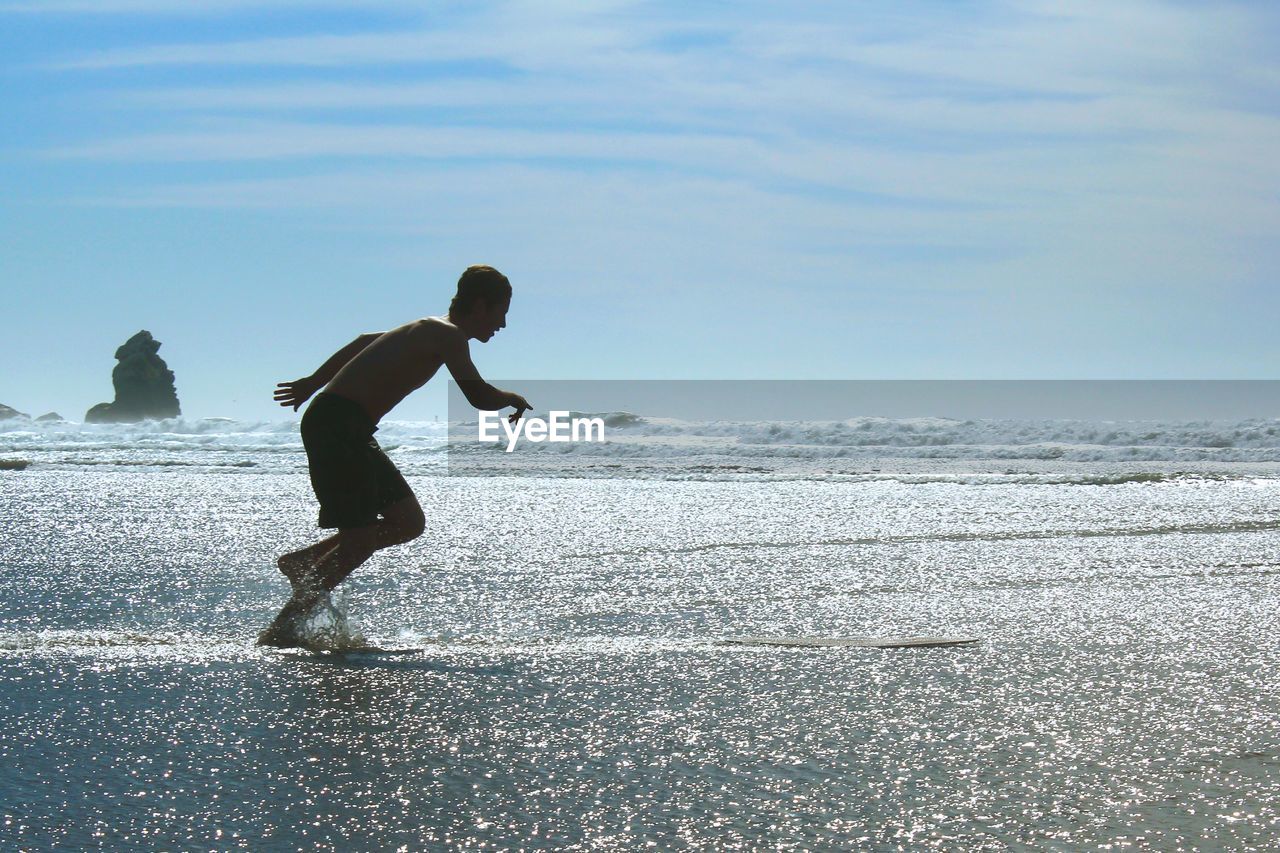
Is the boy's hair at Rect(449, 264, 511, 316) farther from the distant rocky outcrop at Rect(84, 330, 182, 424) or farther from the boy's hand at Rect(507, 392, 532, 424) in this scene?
the distant rocky outcrop at Rect(84, 330, 182, 424)

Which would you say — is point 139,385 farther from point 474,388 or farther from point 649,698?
point 649,698

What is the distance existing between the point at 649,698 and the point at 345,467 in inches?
65.2

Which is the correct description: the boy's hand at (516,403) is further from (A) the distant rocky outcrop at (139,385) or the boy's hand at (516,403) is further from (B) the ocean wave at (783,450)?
(A) the distant rocky outcrop at (139,385)

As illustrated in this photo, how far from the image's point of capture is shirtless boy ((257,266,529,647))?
15.0 feet

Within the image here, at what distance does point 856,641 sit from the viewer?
4207mm

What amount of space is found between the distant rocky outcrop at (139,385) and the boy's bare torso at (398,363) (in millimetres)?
61343

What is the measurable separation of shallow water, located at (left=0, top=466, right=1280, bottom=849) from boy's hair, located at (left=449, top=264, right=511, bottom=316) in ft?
3.69

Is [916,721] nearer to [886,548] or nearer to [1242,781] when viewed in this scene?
[1242,781]

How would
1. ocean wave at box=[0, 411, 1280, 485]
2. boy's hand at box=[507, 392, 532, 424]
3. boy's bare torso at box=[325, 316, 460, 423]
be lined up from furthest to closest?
ocean wave at box=[0, 411, 1280, 485]
boy's bare torso at box=[325, 316, 460, 423]
boy's hand at box=[507, 392, 532, 424]

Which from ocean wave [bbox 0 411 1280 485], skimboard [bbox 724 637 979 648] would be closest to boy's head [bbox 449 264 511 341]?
skimboard [bbox 724 637 979 648]

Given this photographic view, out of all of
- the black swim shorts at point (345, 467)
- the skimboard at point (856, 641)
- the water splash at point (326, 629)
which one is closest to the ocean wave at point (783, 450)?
the skimboard at point (856, 641)

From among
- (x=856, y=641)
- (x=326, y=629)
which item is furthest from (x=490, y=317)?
(x=856, y=641)

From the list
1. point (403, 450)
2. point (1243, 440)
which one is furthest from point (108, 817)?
point (1243, 440)

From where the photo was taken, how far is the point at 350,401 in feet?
15.4
